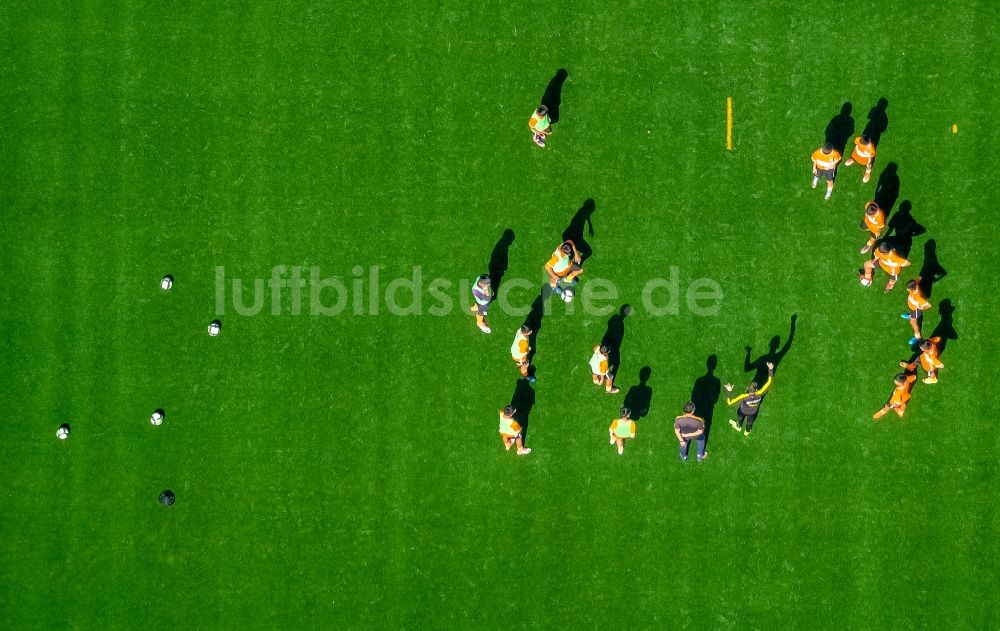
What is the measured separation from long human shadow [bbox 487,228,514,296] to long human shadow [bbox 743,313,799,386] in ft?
19.7

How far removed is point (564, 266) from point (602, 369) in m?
2.49

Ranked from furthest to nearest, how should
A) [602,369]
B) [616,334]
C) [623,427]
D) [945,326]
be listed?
[616,334]
[945,326]
[602,369]
[623,427]

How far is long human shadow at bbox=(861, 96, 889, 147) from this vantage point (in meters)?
19.5

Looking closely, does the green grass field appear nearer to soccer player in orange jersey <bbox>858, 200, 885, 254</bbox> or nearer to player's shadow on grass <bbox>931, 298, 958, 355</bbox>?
player's shadow on grass <bbox>931, 298, 958, 355</bbox>

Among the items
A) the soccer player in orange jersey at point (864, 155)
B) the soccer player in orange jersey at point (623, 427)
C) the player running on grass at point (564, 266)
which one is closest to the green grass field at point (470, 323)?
the soccer player in orange jersey at point (864, 155)

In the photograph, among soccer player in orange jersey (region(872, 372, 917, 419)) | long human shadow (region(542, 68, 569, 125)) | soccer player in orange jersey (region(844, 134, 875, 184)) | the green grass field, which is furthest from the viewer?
long human shadow (region(542, 68, 569, 125))

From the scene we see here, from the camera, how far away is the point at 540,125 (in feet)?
61.9

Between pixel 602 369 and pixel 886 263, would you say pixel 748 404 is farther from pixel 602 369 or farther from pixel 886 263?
pixel 886 263

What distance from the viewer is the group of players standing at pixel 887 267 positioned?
1848 cm

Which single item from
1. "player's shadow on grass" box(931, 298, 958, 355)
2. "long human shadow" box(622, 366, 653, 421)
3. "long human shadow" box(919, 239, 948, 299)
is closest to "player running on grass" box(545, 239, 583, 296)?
"long human shadow" box(622, 366, 653, 421)

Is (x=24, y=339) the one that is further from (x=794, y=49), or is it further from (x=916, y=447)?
(x=916, y=447)

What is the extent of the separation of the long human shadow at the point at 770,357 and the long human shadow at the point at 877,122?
4.62m

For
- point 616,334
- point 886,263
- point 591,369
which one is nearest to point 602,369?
point 591,369

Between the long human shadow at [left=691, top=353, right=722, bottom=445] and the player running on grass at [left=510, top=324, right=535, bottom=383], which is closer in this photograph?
the player running on grass at [left=510, top=324, right=535, bottom=383]
